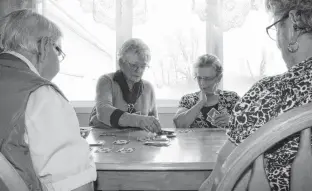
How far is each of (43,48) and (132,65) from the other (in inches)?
57.1

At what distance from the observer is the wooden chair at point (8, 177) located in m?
0.72

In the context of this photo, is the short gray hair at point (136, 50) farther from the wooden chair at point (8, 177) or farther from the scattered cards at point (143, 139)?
the wooden chair at point (8, 177)

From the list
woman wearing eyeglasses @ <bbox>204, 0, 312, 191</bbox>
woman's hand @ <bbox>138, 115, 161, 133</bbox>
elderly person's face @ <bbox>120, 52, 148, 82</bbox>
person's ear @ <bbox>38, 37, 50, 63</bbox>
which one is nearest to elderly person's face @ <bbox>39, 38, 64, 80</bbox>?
person's ear @ <bbox>38, 37, 50, 63</bbox>

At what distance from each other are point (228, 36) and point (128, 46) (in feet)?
5.33

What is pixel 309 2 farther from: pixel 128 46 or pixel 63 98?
pixel 128 46

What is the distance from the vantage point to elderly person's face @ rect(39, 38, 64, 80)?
3.58ft

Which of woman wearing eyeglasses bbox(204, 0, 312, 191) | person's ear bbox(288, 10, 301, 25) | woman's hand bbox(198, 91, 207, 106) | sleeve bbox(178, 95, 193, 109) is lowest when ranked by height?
sleeve bbox(178, 95, 193, 109)

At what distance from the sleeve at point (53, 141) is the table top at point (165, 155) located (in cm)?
31

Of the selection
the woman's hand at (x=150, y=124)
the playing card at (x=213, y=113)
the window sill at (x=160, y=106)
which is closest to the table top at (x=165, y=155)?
the woman's hand at (x=150, y=124)

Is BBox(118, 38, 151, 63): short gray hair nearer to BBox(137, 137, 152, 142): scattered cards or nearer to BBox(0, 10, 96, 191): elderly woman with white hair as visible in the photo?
BBox(137, 137, 152, 142): scattered cards

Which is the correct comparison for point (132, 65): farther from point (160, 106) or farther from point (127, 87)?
point (160, 106)

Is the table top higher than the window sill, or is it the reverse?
the table top

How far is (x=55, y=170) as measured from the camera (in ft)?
3.06

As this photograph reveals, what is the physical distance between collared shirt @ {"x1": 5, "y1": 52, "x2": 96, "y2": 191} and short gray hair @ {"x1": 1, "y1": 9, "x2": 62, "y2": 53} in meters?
0.19
